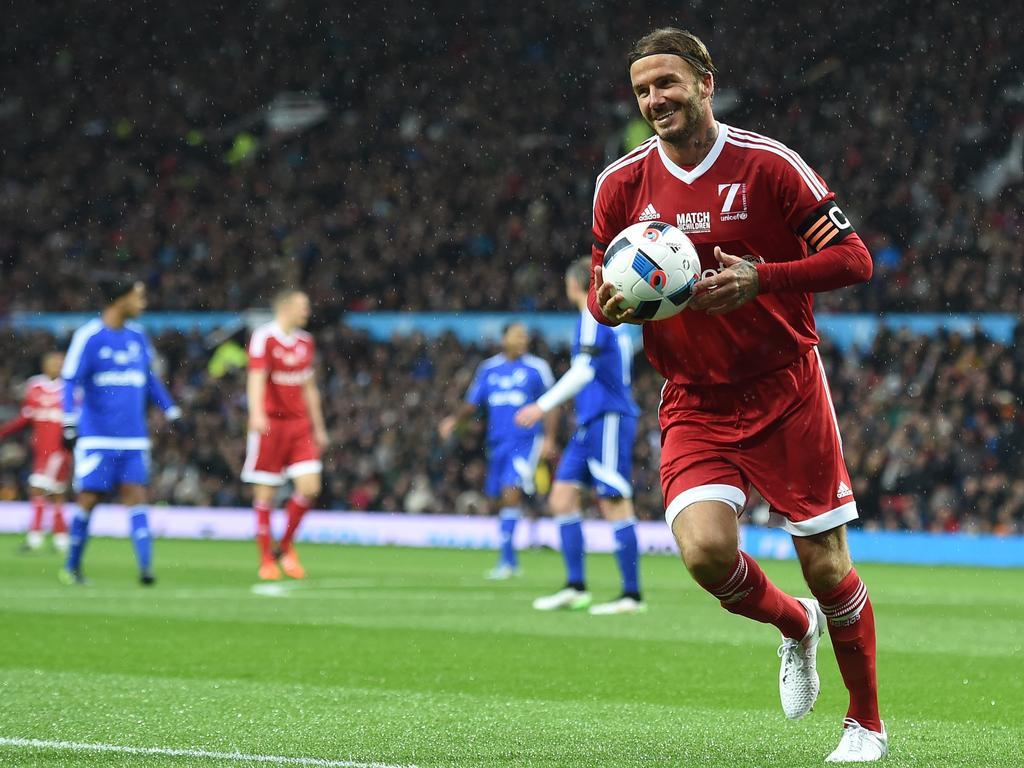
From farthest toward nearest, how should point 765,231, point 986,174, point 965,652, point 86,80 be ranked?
1. point 86,80
2. point 986,174
3. point 965,652
4. point 765,231

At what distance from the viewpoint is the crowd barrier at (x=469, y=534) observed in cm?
1730

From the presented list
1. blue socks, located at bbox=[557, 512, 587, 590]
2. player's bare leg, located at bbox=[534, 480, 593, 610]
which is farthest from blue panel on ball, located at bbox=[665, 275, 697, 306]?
blue socks, located at bbox=[557, 512, 587, 590]

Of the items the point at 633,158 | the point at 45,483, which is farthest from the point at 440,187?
the point at 633,158

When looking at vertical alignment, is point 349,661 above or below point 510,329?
below

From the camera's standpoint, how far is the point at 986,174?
76.9 ft

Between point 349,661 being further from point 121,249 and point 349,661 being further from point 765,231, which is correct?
point 121,249

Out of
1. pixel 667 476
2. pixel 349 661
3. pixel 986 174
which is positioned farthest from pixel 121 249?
pixel 667 476

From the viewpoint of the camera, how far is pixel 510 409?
15664 millimetres

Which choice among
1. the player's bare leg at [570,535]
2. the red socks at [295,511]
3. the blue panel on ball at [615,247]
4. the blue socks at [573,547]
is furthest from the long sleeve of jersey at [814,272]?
the red socks at [295,511]

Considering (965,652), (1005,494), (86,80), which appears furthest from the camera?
(86,80)

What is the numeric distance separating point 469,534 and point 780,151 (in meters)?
15.5

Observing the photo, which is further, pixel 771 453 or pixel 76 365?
pixel 76 365

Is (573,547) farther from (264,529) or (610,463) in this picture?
(264,529)

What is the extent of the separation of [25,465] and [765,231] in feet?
72.0
